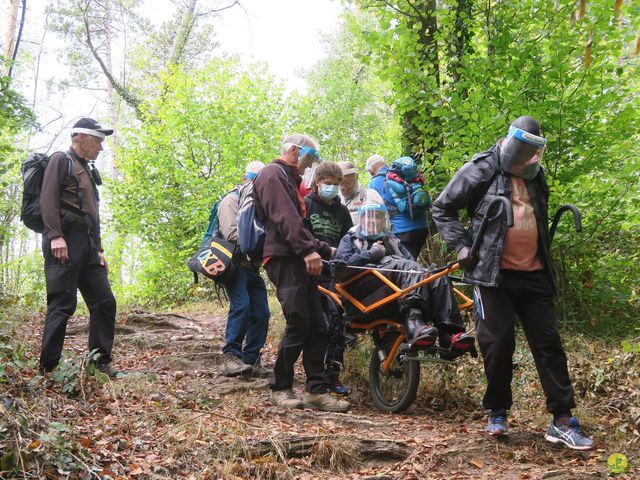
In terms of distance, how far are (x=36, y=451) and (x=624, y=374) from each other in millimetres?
4632

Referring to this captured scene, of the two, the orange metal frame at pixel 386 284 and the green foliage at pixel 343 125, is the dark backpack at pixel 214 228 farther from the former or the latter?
the green foliage at pixel 343 125

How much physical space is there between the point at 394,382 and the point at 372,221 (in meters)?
1.53

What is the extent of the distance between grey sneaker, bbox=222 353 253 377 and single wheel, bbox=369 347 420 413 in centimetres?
131

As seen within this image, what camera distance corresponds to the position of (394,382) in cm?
559

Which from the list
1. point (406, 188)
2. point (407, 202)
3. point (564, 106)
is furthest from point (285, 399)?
point (564, 106)

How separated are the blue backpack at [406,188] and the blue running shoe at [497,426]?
304 cm

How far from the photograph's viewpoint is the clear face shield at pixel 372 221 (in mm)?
5828

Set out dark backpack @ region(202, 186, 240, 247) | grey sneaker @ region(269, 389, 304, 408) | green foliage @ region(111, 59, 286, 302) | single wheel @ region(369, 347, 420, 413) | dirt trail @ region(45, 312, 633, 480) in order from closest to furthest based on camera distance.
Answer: dirt trail @ region(45, 312, 633, 480), grey sneaker @ region(269, 389, 304, 408), single wheel @ region(369, 347, 420, 413), dark backpack @ region(202, 186, 240, 247), green foliage @ region(111, 59, 286, 302)

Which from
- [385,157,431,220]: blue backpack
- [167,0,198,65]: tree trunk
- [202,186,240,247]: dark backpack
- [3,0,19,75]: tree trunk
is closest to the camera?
[202,186,240,247]: dark backpack

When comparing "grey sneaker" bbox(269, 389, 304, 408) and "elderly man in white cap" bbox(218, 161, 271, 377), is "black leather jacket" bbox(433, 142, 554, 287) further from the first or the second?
"elderly man in white cap" bbox(218, 161, 271, 377)

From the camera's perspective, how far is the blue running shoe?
14.1 ft

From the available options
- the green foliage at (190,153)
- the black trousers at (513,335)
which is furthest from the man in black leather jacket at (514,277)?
the green foliage at (190,153)

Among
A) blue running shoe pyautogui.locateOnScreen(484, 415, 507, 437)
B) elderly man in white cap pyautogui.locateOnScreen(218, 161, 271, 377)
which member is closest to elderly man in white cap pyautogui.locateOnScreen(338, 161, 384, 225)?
elderly man in white cap pyautogui.locateOnScreen(218, 161, 271, 377)

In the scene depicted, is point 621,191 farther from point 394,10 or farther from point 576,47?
point 394,10
